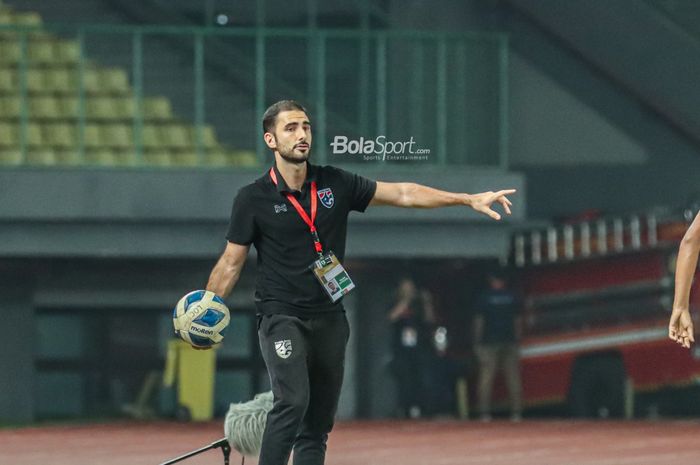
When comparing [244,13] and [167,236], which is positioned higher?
[244,13]

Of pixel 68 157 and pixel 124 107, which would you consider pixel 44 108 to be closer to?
pixel 68 157

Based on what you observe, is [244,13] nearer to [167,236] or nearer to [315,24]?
[315,24]

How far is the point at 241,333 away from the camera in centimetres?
2181

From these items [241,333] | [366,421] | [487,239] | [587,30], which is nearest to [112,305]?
[241,333]

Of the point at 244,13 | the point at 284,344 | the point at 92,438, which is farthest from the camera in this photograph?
the point at 244,13

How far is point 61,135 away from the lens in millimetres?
20016

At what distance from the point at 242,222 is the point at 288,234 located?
0.81 ft

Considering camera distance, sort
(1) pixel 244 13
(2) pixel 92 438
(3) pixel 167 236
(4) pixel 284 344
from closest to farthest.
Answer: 1. (4) pixel 284 344
2. (2) pixel 92 438
3. (3) pixel 167 236
4. (1) pixel 244 13

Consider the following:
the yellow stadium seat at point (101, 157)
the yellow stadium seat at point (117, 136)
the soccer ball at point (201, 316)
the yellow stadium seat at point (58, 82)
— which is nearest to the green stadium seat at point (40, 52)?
the yellow stadium seat at point (58, 82)

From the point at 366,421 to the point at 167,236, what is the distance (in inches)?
127

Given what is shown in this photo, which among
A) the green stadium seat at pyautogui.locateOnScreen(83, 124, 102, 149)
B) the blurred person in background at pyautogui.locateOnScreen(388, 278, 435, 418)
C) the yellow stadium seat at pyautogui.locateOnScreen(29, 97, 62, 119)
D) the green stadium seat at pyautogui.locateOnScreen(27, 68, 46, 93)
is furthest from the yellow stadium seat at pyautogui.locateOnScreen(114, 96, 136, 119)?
the blurred person in background at pyautogui.locateOnScreen(388, 278, 435, 418)

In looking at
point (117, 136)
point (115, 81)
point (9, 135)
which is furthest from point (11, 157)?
point (115, 81)

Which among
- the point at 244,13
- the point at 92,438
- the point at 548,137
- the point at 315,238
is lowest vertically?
the point at 92,438

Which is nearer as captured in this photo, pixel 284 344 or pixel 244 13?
pixel 284 344
